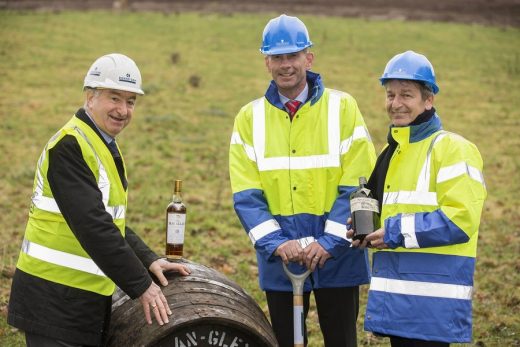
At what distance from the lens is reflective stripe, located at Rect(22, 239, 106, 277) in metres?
4.38

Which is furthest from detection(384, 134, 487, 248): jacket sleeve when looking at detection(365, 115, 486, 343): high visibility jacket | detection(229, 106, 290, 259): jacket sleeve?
detection(229, 106, 290, 259): jacket sleeve

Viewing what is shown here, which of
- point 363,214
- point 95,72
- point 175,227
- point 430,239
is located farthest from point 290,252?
point 95,72

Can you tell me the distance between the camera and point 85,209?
421 cm

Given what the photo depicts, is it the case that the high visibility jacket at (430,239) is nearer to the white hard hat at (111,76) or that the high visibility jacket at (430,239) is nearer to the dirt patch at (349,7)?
the white hard hat at (111,76)

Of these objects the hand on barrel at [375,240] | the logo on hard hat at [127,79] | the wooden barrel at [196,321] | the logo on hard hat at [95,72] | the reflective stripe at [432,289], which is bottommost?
the wooden barrel at [196,321]

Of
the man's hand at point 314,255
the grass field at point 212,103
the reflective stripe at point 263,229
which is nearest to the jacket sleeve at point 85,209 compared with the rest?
the reflective stripe at point 263,229

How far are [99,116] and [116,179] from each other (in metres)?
0.35

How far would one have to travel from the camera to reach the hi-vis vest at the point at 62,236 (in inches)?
172

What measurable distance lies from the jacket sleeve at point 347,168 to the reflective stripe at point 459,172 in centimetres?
72

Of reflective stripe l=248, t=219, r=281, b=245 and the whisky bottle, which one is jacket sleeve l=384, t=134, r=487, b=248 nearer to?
the whisky bottle

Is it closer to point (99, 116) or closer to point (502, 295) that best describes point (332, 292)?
point (99, 116)

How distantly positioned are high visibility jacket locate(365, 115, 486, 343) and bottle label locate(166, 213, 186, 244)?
4.03 ft

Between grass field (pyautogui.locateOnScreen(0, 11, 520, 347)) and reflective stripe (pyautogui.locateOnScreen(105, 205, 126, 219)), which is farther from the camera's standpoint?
grass field (pyautogui.locateOnScreen(0, 11, 520, 347))

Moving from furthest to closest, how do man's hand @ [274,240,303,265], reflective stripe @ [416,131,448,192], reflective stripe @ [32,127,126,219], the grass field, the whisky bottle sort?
1. the grass field
2. man's hand @ [274,240,303,265]
3. the whisky bottle
4. reflective stripe @ [416,131,448,192]
5. reflective stripe @ [32,127,126,219]
